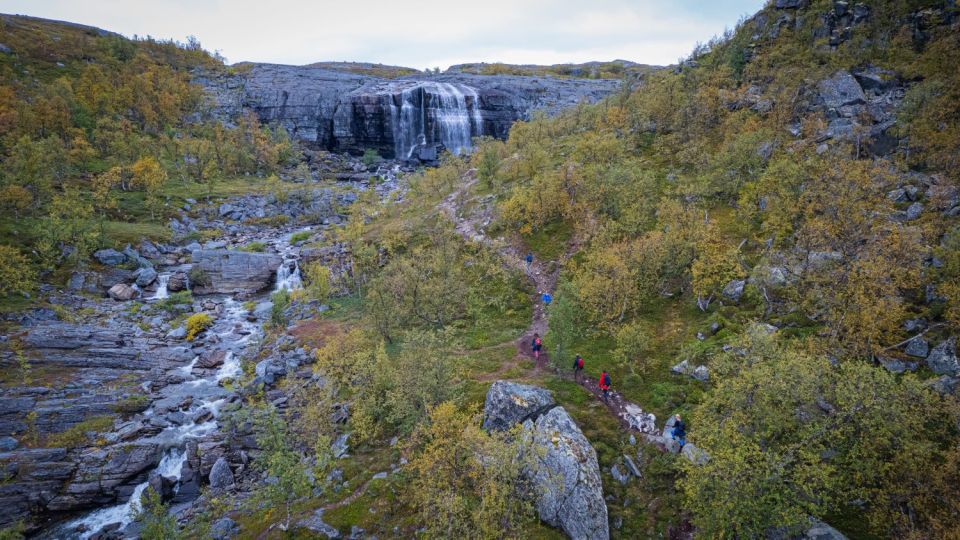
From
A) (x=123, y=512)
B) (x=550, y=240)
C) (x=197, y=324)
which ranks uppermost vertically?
(x=550, y=240)

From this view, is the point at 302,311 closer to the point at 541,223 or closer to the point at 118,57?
the point at 541,223

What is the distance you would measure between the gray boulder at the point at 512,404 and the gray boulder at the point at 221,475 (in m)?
20.3

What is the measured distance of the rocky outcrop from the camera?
22.6 metres

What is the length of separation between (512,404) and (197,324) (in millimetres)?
46133

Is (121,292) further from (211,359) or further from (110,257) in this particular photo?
(211,359)

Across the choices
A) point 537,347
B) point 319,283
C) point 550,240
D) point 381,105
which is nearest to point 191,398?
point 319,283

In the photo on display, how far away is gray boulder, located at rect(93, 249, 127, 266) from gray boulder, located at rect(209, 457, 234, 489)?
163 ft

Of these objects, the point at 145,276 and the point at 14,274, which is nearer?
the point at 14,274

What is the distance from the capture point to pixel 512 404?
2884 cm

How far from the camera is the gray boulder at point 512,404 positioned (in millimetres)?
28547

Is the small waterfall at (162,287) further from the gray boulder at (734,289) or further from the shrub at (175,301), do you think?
the gray boulder at (734,289)

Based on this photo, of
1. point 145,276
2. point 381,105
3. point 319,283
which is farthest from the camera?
point 381,105

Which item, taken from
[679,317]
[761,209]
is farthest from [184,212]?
Result: [761,209]

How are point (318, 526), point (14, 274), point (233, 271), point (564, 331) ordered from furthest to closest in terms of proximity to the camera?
point (233, 271) → point (14, 274) → point (564, 331) → point (318, 526)
